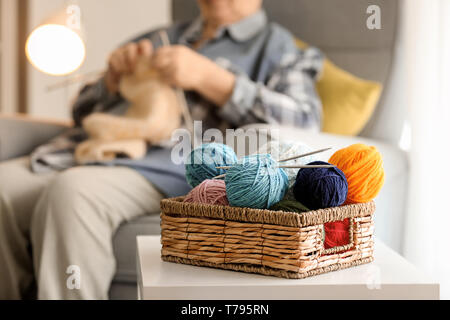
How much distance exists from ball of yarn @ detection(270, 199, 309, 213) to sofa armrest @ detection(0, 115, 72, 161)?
3.12 feet

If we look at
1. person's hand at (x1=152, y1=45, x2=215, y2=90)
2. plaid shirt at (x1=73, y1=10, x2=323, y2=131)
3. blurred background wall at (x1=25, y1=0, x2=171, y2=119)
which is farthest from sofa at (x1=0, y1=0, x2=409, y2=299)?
blurred background wall at (x1=25, y1=0, x2=171, y2=119)

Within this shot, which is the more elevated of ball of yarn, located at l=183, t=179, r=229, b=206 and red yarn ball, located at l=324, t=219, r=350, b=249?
ball of yarn, located at l=183, t=179, r=229, b=206

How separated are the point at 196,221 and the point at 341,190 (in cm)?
16

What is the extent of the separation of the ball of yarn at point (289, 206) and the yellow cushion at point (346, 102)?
2.36ft

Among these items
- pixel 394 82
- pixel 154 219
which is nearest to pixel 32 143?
pixel 154 219

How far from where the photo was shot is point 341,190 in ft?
1.98

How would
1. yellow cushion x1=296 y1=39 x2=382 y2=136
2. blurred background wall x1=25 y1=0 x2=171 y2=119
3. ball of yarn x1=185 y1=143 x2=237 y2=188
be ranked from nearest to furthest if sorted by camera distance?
ball of yarn x1=185 y1=143 x2=237 y2=188
yellow cushion x1=296 y1=39 x2=382 y2=136
blurred background wall x1=25 y1=0 x2=171 y2=119

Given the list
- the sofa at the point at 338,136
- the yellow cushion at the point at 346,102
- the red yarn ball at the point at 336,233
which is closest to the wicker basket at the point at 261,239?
A: the red yarn ball at the point at 336,233

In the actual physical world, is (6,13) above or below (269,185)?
above

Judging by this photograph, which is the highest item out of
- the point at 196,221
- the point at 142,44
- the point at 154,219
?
the point at 142,44

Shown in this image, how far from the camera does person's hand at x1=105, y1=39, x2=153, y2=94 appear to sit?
1.31 metres

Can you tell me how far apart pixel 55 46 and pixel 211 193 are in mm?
833
